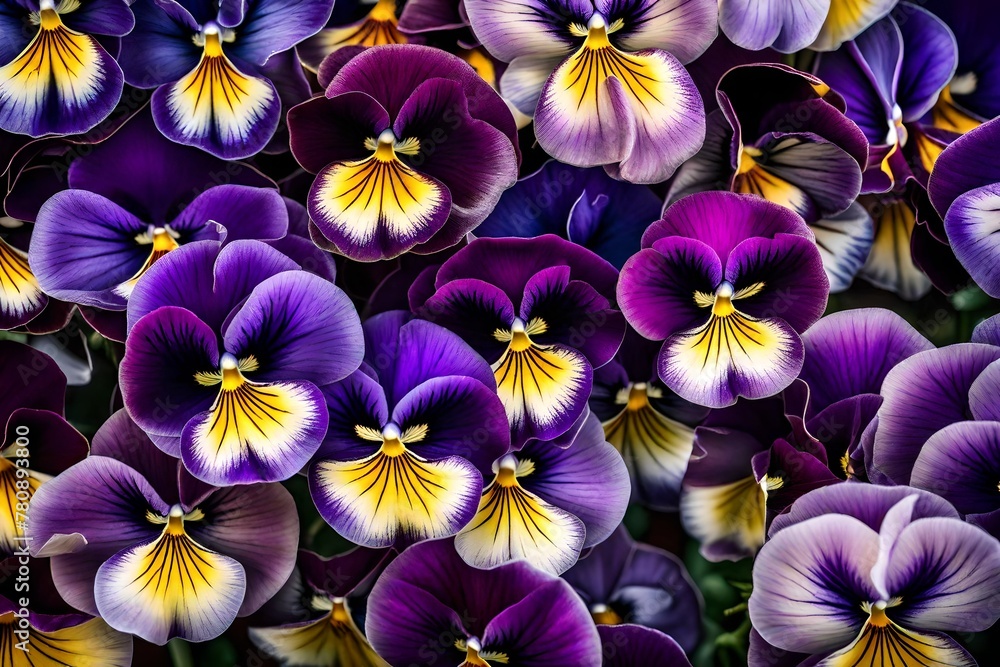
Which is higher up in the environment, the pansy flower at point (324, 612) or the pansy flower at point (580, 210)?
the pansy flower at point (580, 210)

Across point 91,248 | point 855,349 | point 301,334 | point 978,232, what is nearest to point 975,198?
point 978,232

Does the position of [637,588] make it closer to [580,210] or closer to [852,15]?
[580,210]

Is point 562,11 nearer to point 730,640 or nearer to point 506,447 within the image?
point 506,447

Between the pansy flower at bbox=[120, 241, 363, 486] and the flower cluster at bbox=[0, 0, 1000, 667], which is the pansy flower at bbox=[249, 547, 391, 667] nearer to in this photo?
the flower cluster at bbox=[0, 0, 1000, 667]

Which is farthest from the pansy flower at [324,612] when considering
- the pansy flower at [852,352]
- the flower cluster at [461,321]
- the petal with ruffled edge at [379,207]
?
the pansy flower at [852,352]

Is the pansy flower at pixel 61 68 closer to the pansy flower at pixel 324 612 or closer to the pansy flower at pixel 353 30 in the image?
the pansy flower at pixel 353 30

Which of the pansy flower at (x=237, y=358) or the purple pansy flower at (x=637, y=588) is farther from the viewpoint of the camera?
the purple pansy flower at (x=637, y=588)

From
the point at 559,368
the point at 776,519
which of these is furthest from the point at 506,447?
the point at 776,519
